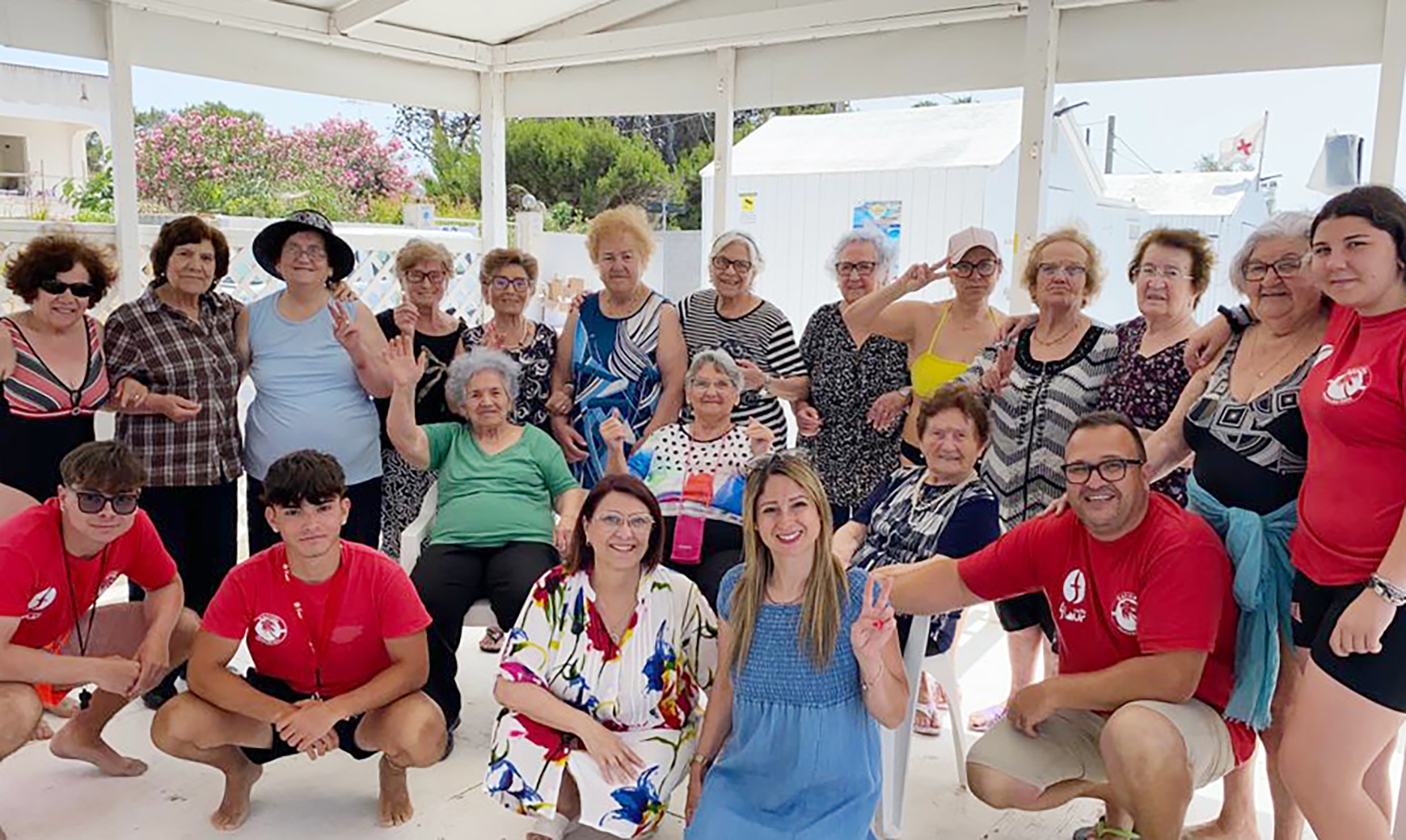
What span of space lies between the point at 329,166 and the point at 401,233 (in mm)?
9023

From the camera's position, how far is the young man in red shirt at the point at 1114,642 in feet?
6.67

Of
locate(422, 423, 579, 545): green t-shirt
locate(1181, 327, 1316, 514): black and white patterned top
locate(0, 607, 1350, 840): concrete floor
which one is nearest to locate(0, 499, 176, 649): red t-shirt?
locate(0, 607, 1350, 840): concrete floor

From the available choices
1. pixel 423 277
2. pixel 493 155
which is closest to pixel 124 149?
pixel 493 155

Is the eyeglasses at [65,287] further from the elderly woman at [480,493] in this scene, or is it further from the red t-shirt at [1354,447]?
the red t-shirt at [1354,447]

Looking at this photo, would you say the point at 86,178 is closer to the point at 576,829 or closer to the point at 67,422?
the point at 67,422

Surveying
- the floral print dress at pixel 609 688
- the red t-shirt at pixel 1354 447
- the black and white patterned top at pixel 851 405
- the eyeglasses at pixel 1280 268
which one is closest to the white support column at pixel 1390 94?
the eyeglasses at pixel 1280 268

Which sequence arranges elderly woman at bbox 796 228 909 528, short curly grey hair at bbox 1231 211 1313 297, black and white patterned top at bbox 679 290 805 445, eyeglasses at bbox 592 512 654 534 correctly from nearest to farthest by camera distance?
short curly grey hair at bbox 1231 211 1313 297 → eyeglasses at bbox 592 512 654 534 → elderly woman at bbox 796 228 909 528 → black and white patterned top at bbox 679 290 805 445

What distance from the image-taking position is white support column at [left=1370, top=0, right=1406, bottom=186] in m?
3.35

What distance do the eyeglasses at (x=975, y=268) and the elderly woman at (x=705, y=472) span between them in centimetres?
75

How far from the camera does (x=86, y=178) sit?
9188 mm

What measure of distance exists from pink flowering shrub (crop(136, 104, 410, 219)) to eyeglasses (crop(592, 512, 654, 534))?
1180 centimetres

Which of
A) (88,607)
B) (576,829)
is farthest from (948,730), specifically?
(88,607)

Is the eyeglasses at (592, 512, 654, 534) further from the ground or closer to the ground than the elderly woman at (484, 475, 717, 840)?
further from the ground

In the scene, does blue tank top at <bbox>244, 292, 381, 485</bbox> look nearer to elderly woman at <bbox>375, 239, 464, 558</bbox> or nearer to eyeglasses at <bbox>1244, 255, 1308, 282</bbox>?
elderly woman at <bbox>375, 239, 464, 558</bbox>
